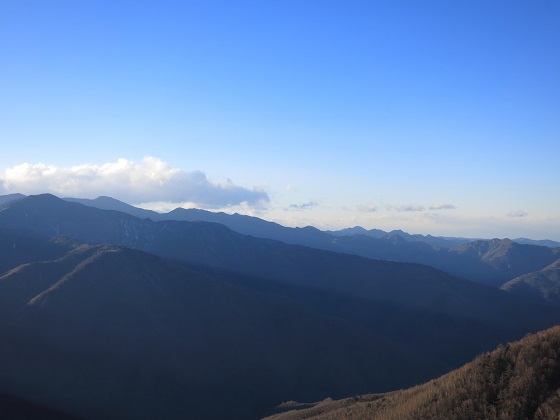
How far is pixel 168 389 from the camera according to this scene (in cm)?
8469

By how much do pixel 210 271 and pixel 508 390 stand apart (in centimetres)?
16391

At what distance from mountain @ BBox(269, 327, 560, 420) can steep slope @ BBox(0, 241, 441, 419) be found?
60101 mm

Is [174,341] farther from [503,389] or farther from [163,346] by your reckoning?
[503,389]

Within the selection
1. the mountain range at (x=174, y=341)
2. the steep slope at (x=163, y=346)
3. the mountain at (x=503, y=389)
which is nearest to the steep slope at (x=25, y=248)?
the mountain range at (x=174, y=341)

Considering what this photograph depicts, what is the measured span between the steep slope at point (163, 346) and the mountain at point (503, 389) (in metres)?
60.1

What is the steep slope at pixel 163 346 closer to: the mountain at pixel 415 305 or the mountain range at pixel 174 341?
the mountain range at pixel 174 341

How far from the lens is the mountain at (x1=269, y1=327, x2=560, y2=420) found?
20.1 meters

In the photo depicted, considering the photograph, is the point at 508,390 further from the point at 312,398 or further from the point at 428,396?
the point at 312,398

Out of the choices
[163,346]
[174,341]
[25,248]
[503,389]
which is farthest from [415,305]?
[503,389]

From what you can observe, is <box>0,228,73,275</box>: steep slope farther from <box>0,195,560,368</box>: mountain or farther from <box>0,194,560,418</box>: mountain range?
<box>0,195,560,368</box>: mountain

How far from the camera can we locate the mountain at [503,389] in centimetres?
2011

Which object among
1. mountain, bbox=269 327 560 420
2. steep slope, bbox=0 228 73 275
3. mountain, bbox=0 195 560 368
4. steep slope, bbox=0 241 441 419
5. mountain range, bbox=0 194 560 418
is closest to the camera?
mountain, bbox=269 327 560 420

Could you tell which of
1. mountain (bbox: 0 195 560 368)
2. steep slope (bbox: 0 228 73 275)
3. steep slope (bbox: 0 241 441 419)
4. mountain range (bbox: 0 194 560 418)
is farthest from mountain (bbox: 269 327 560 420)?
steep slope (bbox: 0 228 73 275)

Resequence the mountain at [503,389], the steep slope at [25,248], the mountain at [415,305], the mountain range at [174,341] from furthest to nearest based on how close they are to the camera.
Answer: the mountain at [415,305] < the steep slope at [25,248] < the mountain range at [174,341] < the mountain at [503,389]
